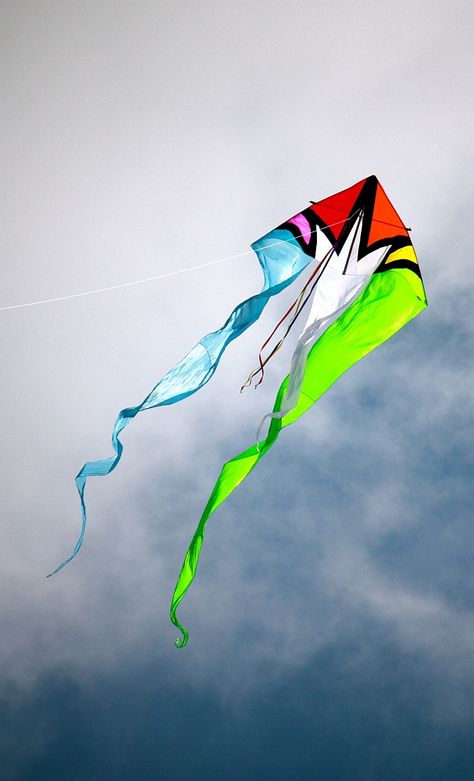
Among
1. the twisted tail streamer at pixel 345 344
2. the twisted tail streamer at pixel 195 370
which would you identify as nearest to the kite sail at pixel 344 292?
the twisted tail streamer at pixel 345 344

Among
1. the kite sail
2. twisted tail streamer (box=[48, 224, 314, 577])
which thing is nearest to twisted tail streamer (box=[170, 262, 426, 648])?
the kite sail

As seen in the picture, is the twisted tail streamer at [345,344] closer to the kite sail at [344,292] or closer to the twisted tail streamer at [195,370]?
the kite sail at [344,292]

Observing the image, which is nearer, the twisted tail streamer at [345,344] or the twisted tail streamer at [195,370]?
the twisted tail streamer at [195,370]

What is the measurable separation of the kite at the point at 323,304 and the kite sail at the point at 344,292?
0.5 inches

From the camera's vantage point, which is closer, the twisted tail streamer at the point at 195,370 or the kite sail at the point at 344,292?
the twisted tail streamer at the point at 195,370

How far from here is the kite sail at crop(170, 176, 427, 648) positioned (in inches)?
326

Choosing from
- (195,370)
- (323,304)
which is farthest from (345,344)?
(195,370)

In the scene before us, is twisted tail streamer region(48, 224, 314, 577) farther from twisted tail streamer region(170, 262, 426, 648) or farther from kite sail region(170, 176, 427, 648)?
twisted tail streamer region(170, 262, 426, 648)

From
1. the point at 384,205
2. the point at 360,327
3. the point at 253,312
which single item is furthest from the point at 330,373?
the point at 384,205

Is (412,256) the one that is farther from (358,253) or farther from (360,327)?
(360,327)

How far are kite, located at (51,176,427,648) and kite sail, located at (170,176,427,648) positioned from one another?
1cm

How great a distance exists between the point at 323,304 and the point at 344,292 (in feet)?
1.16

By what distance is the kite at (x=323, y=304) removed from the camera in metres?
7.88

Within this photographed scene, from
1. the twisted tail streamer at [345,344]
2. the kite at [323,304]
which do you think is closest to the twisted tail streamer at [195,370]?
the kite at [323,304]
